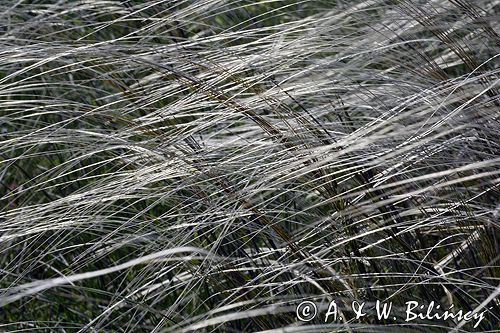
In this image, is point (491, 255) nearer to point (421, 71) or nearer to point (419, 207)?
point (419, 207)

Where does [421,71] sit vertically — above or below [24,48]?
below

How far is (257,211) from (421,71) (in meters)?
0.37

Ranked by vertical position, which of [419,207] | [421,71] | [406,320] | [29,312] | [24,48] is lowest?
[29,312]

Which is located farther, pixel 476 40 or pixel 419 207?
pixel 476 40

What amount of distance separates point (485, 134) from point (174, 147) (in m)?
0.47

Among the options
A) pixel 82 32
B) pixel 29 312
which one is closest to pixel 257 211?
pixel 29 312

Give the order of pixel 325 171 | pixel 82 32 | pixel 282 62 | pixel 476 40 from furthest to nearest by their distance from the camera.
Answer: pixel 82 32, pixel 476 40, pixel 282 62, pixel 325 171

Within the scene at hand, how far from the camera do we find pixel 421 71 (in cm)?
142

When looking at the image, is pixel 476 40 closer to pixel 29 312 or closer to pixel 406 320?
pixel 406 320

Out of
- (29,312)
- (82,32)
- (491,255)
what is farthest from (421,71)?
(82,32)

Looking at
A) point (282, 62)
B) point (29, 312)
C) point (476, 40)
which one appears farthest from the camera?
point (29, 312)

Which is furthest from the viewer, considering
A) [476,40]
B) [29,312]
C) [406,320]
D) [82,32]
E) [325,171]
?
[82,32]

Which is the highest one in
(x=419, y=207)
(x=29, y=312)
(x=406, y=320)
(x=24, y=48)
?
(x=24, y=48)

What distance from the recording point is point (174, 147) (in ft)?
4.56
